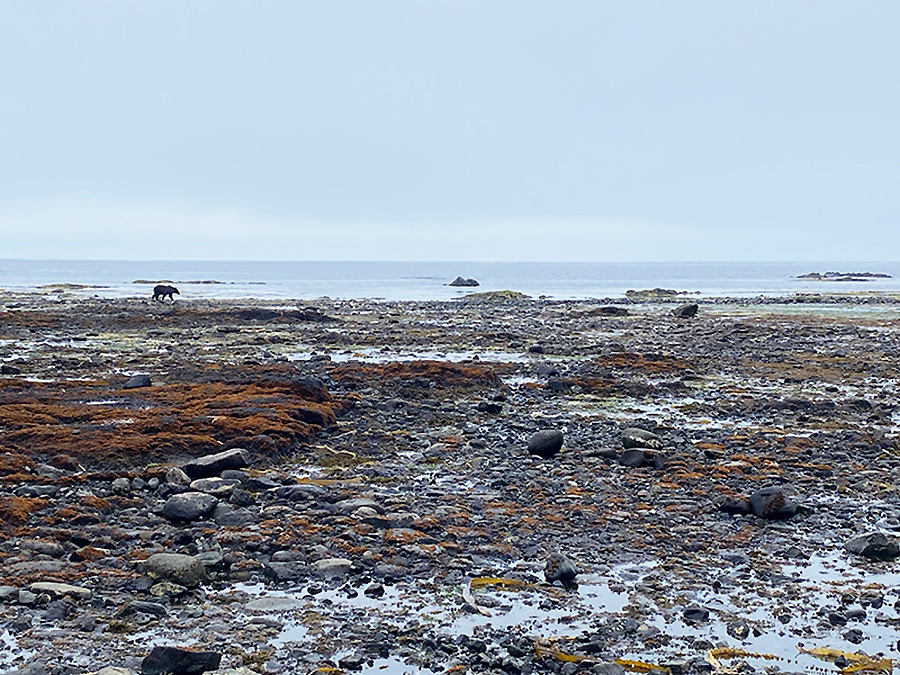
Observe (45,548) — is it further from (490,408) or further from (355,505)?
(490,408)

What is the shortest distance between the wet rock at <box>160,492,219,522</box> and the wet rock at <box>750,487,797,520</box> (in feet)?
23.7

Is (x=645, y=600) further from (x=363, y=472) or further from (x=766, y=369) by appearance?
(x=766, y=369)

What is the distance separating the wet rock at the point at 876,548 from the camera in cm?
1034

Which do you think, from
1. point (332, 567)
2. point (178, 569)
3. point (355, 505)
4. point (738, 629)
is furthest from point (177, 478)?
point (738, 629)

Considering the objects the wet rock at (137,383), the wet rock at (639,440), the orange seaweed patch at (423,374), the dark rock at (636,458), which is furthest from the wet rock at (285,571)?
the orange seaweed patch at (423,374)

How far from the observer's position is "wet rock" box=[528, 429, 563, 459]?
15.8 meters

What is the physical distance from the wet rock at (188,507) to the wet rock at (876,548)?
26.2ft

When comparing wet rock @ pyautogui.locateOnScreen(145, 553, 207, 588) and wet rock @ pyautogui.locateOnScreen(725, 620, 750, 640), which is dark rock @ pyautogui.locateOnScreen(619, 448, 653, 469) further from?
wet rock @ pyautogui.locateOnScreen(145, 553, 207, 588)

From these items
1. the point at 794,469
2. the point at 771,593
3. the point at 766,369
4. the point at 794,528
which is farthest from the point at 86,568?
the point at 766,369

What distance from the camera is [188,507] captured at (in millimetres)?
11617

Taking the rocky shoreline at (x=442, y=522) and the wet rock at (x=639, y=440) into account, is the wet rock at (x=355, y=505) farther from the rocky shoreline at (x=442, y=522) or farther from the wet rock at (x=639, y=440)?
the wet rock at (x=639, y=440)

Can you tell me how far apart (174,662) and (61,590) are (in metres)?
2.42

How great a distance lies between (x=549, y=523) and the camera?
38.4 ft

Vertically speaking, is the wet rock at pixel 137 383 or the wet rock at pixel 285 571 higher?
the wet rock at pixel 137 383
